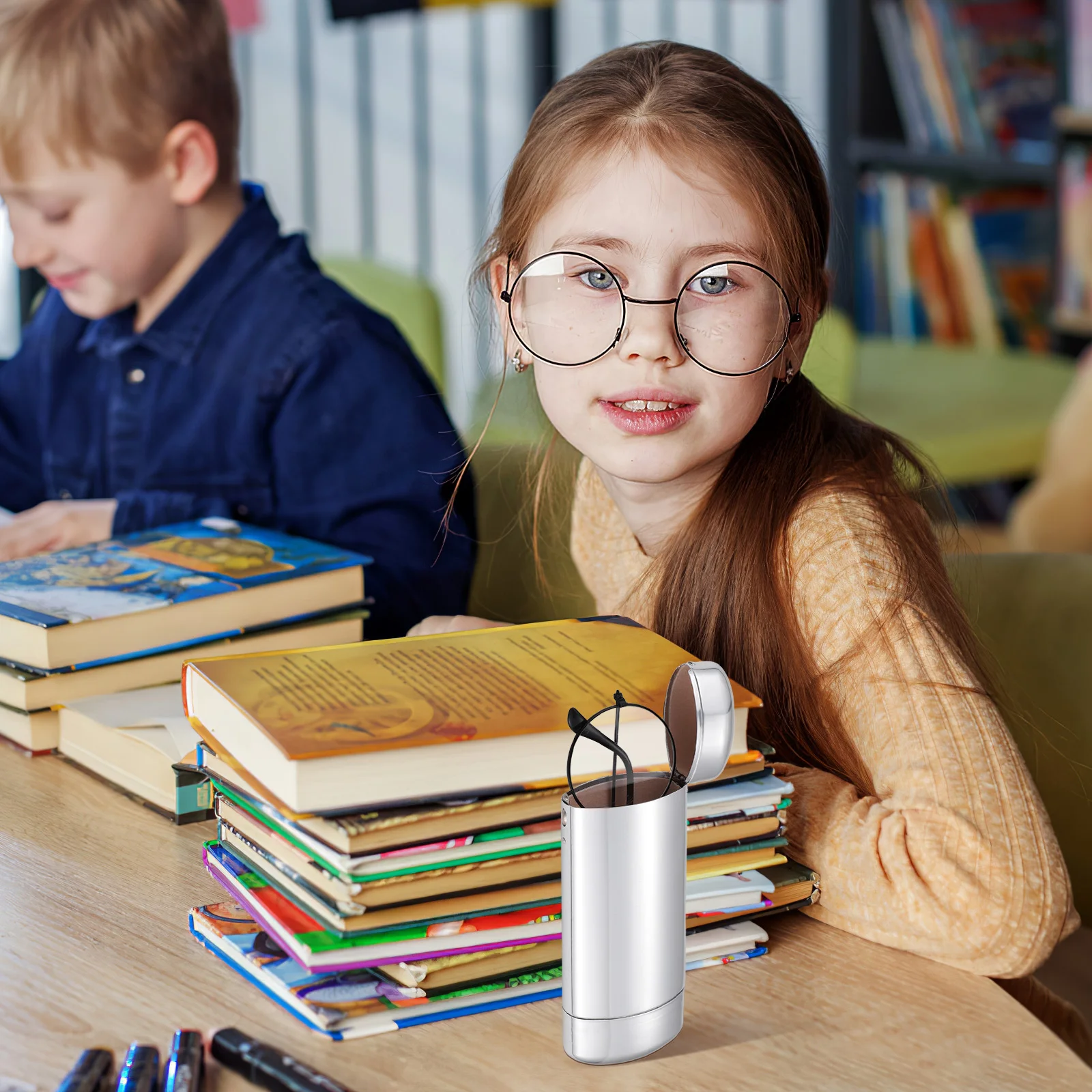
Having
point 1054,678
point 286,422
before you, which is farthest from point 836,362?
point 1054,678

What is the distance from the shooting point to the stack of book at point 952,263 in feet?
10.6

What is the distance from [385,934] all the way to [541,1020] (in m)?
0.08

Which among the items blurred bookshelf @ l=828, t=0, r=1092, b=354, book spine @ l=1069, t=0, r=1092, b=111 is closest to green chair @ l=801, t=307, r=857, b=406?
blurred bookshelf @ l=828, t=0, r=1092, b=354

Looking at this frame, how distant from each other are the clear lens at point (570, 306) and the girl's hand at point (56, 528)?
1.75 ft

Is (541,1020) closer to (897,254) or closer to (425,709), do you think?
(425,709)

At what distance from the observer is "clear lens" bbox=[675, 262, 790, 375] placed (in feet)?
2.83

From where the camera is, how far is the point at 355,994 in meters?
0.63

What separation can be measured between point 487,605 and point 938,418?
1.75 meters

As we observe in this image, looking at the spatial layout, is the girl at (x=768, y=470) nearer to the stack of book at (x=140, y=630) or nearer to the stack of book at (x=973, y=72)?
the stack of book at (x=140, y=630)

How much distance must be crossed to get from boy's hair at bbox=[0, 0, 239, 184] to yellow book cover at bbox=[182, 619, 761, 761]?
32.6 inches

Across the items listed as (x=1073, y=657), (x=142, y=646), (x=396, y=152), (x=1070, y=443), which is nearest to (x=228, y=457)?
(x=142, y=646)

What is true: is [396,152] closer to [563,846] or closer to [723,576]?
[723,576]

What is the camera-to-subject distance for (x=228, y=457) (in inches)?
57.1

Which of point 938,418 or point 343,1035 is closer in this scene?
point 343,1035
